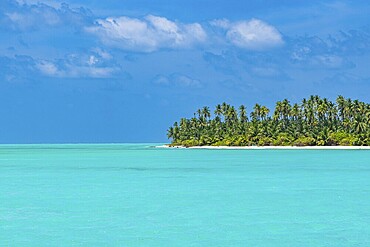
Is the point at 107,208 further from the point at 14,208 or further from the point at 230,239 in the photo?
the point at 230,239

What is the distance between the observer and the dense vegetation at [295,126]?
529 feet

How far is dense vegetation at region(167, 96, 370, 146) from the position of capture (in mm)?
161250

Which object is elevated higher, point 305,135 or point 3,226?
point 305,135

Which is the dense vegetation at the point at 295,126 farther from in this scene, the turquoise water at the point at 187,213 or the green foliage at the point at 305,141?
the turquoise water at the point at 187,213

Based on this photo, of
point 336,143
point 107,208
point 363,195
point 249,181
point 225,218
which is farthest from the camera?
point 336,143

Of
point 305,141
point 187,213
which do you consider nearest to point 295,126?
point 305,141

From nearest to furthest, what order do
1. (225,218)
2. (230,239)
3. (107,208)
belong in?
(230,239) → (225,218) → (107,208)

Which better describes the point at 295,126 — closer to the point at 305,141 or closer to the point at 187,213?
the point at 305,141

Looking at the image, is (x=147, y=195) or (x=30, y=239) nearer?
(x=30, y=239)

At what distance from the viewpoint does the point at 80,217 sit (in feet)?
98.0

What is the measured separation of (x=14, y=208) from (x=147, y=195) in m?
9.45

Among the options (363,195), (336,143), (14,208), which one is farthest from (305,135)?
(14,208)

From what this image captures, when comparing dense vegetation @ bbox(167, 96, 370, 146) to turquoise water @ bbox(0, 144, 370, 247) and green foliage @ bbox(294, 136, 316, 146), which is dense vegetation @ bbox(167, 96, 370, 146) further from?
turquoise water @ bbox(0, 144, 370, 247)

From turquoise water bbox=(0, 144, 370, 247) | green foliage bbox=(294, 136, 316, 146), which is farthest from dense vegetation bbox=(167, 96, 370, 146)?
turquoise water bbox=(0, 144, 370, 247)
